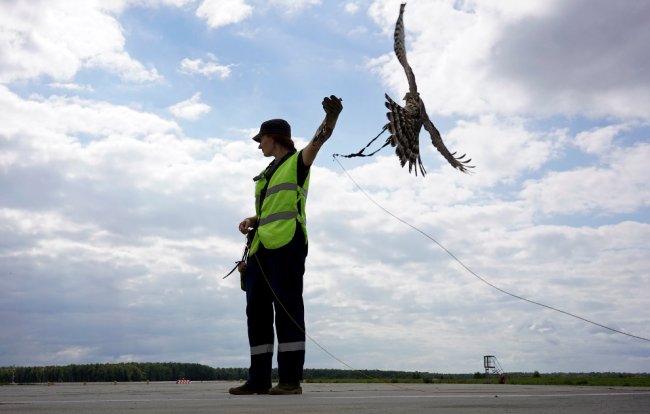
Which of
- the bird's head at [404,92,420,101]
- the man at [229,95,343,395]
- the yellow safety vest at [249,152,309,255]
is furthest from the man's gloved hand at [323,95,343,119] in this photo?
the bird's head at [404,92,420,101]

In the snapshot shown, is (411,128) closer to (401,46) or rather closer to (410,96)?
(410,96)

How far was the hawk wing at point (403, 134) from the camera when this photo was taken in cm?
691

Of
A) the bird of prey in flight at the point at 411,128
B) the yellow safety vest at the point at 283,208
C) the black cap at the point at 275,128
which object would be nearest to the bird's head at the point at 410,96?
the bird of prey in flight at the point at 411,128

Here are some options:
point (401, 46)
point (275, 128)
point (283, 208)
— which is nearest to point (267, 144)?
point (275, 128)

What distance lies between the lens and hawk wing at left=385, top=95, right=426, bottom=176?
6.91 m

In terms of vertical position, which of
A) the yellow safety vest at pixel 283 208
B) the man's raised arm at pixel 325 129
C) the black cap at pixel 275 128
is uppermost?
the black cap at pixel 275 128

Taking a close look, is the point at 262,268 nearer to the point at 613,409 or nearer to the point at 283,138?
the point at 283,138

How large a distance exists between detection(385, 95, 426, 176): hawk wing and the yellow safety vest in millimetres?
1094

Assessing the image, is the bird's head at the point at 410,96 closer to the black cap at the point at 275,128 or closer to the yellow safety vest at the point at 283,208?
the black cap at the point at 275,128

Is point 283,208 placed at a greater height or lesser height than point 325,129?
lesser

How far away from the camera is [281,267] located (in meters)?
6.46

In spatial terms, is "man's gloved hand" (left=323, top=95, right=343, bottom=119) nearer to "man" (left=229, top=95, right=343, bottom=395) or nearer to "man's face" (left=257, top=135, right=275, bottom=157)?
"man" (left=229, top=95, right=343, bottom=395)

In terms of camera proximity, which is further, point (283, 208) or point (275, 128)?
point (275, 128)

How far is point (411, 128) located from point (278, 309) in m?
2.65
